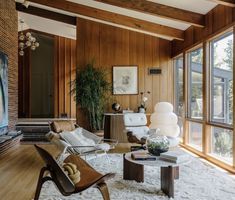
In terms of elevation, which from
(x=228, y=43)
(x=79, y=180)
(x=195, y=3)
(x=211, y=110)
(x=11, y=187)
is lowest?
(x=11, y=187)

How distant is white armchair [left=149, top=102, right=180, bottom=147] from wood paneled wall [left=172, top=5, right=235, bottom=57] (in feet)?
5.20

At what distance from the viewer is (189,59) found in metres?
6.89

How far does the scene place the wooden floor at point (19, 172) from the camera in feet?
11.1

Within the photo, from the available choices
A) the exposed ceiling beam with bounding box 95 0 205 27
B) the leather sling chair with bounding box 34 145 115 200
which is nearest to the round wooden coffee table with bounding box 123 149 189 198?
the leather sling chair with bounding box 34 145 115 200

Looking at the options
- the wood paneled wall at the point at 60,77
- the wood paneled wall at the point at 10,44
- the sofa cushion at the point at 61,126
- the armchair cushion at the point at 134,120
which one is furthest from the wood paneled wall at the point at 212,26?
the wood paneled wall at the point at 60,77

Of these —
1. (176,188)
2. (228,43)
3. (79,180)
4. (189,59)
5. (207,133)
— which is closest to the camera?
(79,180)

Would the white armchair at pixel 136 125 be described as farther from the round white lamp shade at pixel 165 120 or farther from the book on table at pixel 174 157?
the book on table at pixel 174 157

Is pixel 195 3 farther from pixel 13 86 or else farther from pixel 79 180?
pixel 13 86

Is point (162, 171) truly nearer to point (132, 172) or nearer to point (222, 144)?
point (132, 172)

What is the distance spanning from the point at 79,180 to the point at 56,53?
29.2ft

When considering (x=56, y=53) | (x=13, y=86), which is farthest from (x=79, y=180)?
(x=56, y=53)

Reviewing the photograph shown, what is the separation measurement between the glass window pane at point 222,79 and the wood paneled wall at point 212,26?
0.19 m

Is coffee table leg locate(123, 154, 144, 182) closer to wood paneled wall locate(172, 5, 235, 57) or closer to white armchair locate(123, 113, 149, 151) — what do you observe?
white armchair locate(123, 113, 149, 151)

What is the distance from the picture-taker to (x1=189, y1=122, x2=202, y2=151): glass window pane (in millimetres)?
6133
